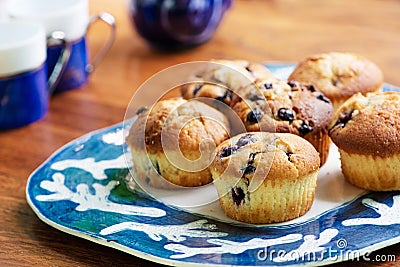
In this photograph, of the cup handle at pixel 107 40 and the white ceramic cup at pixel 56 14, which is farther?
the cup handle at pixel 107 40

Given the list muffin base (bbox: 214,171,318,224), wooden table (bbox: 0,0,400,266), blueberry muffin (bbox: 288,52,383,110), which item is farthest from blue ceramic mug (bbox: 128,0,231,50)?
muffin base (bbox: 214,171,318,224)

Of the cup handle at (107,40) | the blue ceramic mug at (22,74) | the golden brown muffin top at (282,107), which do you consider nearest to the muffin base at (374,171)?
the golden brown muffin top at (282,107)

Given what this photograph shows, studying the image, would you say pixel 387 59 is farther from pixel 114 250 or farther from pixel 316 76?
pixel 114 250

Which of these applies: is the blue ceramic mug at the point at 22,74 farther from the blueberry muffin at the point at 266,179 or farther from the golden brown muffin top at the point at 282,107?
the blueberry muffin at the point at 266,179

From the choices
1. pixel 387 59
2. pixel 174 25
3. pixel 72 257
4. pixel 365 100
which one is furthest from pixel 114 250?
pixel 387 59

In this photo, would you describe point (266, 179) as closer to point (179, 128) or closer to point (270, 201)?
point (270, 201)

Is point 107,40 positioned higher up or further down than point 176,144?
further down

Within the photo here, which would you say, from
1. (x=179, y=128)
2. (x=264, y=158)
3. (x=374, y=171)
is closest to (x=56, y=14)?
(x=179, y=128)
